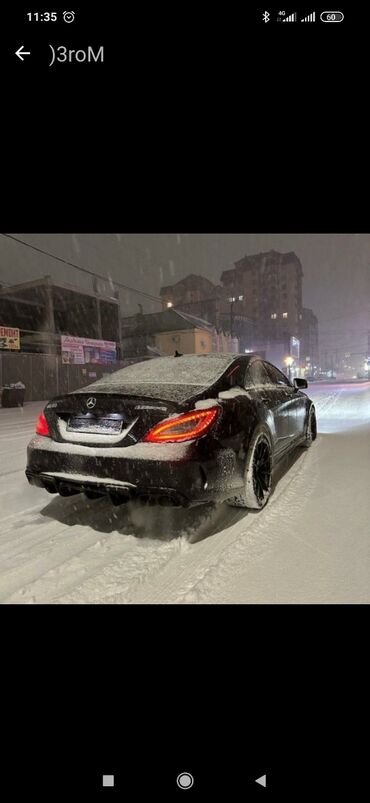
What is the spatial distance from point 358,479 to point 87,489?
293 centimetres

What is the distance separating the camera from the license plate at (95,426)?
2.36 m

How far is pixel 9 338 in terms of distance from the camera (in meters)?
19.9

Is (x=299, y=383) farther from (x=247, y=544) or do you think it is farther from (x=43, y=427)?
(x=43, y=427)

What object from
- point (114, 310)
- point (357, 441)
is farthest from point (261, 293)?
point (357, 441)

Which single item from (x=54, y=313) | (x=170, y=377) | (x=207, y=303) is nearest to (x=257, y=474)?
(x=170, y=377)

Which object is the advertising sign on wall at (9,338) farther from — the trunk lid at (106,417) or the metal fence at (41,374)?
the trunk lid at (106,417)

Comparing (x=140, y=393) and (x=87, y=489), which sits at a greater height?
(x=140, y=393)

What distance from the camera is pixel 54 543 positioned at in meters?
2.44

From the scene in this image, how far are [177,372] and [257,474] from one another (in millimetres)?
1078
